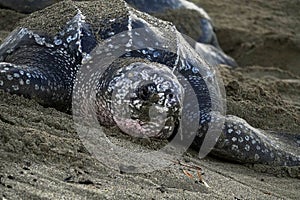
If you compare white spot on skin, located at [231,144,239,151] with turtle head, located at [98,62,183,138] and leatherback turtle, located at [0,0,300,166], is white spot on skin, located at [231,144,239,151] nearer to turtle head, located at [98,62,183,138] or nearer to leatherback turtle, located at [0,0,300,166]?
leatherback turtle, located at [0,0,300,166]

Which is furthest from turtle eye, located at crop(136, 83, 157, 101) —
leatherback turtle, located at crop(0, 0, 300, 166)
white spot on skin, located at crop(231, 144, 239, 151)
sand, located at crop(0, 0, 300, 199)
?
white spot on skin, located at crop(231, 144, 239, 151)

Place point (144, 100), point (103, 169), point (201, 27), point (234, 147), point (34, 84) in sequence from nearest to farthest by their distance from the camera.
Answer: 1. point (103, 169)
2. point (144, 100)
3. point (34, 84)
4. point (234, 147)
5. point (201, 27)

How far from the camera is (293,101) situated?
4.61m

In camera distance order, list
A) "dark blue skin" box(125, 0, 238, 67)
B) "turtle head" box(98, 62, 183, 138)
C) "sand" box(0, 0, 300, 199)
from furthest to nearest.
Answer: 1. "dark blue skin" box(125, 0, 238, 67)
2. "turtle head" box(98, 62, 183, 138)
3. "sand" box(0, 0, 300, 199)

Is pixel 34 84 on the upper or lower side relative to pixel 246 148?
upper

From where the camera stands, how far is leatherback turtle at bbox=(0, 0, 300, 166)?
8.62 feet

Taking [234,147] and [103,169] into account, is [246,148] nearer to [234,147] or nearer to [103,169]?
[234,147]

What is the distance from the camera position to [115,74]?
2742 millimetres

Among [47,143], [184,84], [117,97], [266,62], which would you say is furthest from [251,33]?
[47,143]

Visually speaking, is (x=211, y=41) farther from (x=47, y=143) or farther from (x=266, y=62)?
(x=47, y=143)

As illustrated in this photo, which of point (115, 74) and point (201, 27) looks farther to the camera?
point (201, 27)

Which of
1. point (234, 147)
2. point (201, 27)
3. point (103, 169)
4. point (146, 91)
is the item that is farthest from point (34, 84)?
point (201, 27)

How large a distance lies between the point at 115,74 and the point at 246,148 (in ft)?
2.33

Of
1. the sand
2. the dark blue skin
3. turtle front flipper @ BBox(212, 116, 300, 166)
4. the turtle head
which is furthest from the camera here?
the dark blue skin
